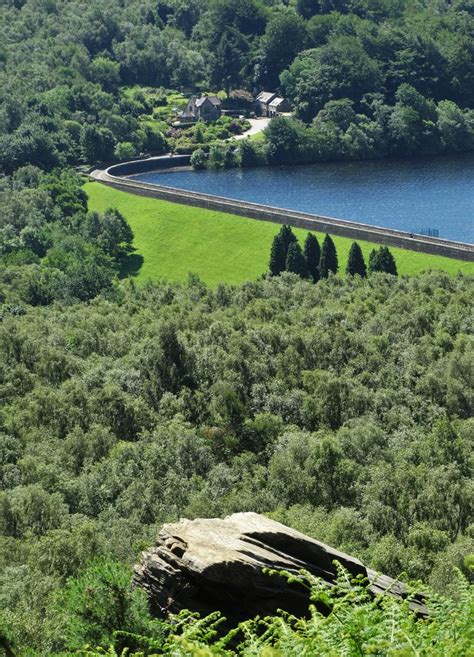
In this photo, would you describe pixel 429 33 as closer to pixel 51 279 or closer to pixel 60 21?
pixel 60 21

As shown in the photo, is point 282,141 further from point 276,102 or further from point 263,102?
point 263,102

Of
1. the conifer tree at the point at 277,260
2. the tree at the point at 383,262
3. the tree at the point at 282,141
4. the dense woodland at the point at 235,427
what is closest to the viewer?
the dense woodland at the point at 235,427

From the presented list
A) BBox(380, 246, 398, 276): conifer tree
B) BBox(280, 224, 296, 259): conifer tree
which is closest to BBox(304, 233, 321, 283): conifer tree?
BBox(280, 224, 296, 259): conifer tree

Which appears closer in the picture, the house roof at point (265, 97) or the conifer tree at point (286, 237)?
the conifer tree at point (286, 237)

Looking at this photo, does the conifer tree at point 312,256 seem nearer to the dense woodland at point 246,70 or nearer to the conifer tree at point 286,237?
the conifer tree at point 286,237

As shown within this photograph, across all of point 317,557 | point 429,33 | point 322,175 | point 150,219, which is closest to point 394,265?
point 150,219

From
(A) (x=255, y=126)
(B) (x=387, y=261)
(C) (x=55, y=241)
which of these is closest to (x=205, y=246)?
(C) (x=55, y=241)

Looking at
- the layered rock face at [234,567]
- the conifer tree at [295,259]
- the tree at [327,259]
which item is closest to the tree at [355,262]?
the tree at [327,259]

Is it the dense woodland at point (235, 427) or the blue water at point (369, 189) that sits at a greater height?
the blue water at point (369, 189)
